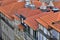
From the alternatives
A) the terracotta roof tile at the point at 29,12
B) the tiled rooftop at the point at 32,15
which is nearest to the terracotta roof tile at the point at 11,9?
the tiled rooftop at the point at 32,15

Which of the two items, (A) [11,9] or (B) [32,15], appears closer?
(B) [32,15]

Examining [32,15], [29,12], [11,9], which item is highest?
[29,12]

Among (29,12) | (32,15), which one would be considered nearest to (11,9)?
(29,12)

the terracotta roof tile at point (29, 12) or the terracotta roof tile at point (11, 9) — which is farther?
the terracotta roof tile at point (11, 9)

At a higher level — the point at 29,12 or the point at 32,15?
the point at 29,12

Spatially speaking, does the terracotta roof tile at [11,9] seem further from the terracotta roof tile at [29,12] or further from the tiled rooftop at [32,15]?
the terracotta roof tile at [29,12]

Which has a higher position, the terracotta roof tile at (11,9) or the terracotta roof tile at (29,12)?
the terracotta roof tile at (29,12)

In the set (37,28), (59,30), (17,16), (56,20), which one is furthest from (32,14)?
(59,30)

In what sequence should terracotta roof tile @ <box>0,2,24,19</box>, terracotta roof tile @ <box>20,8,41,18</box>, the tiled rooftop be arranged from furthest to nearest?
1. terracotta roof tile @ <box>0,2,24,19</box>
2. terracotta roof tile @ <box>20,8,41,18</box>
3. the tiled rooftop

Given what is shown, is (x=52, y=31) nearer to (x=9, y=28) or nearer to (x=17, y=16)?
(x=17, y=16)

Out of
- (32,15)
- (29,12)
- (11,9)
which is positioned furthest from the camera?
(11,9)

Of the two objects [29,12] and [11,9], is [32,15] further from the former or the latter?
[11,9]

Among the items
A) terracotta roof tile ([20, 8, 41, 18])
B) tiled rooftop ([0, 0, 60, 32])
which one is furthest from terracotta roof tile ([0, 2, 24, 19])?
terracotta roof tile ([20, 8, 41, 18])

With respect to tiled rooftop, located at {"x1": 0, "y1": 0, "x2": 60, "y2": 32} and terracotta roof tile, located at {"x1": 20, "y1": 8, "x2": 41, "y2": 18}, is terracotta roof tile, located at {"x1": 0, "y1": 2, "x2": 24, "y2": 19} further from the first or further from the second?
terracotta roof tile, located at {"x1": 20, "y1": 8, "x2": 41, "y2": 18}
